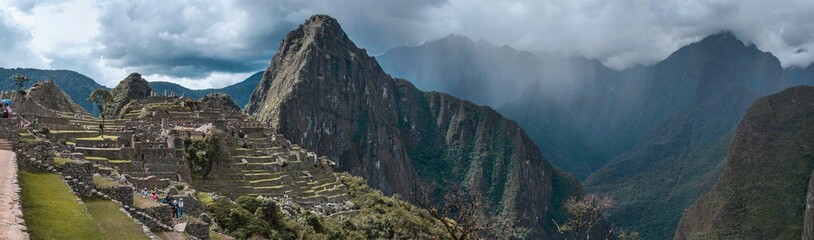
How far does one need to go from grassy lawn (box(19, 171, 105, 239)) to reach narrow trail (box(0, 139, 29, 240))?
32 cm

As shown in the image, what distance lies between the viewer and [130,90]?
106312 millimetres

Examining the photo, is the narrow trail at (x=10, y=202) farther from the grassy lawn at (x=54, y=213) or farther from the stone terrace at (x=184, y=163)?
the stone terrace at (x=184, y=163)

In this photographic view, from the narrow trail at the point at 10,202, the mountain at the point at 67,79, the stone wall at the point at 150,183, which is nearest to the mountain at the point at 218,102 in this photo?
the stone wall at the point at 150,183

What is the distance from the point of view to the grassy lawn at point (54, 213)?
1289 cm

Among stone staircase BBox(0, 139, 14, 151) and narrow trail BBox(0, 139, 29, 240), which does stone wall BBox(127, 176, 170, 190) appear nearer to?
stone staircase BBox(0, 139, 14, 151)

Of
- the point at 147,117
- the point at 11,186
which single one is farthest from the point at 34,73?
the point at 11,186

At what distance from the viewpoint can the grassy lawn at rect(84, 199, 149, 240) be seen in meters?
15.0

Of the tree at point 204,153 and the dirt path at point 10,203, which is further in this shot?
the tree at point 204,153

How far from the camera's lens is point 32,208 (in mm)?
14062

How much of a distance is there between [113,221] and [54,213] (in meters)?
1.83

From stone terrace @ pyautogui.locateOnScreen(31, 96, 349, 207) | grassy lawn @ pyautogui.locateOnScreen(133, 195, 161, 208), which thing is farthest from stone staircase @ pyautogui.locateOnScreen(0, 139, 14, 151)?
stone terrace @ pyautogui.locateOnScreen(31, 96, 349, 207)

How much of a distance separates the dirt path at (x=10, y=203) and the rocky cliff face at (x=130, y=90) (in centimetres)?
9296

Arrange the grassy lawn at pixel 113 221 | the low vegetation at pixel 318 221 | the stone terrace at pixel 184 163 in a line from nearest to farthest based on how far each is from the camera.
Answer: the grassy lawn at pixel 113 221 < the low vegetation at pixel 318 221 < the stone terrace at pixel 184 163

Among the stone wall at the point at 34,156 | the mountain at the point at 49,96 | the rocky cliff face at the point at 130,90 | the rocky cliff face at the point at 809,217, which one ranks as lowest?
the rocky cliff face at the point at 809,217
